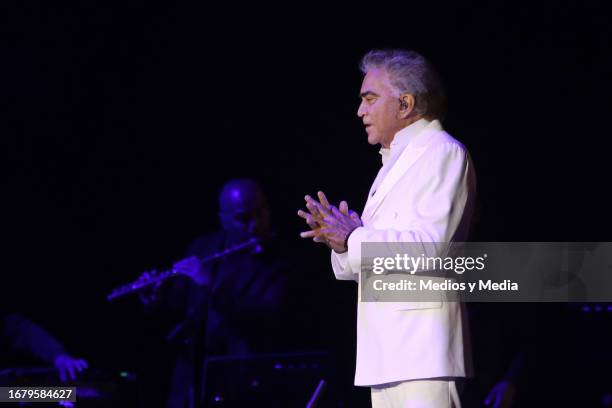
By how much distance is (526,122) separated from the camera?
14.3 feet

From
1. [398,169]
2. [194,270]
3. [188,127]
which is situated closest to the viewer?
[398,169]

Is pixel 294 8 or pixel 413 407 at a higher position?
pixel 294 8

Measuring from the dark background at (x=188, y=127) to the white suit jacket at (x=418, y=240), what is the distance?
6.35 ft

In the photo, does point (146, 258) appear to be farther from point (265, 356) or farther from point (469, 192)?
point (469, 192)

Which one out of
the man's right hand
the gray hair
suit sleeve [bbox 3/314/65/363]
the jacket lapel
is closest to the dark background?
suit sleeve [bbox 3/314/65/363]

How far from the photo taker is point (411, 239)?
2332mm

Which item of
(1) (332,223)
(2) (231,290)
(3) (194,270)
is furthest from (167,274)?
(1) (332,223)

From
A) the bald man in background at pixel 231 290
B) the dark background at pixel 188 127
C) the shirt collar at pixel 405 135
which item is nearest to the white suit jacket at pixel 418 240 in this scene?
the shirt collar at pixel 405 135

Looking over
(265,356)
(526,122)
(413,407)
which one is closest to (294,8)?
(526,122)

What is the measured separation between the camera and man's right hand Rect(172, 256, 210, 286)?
427cm

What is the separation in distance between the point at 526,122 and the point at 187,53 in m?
2.22

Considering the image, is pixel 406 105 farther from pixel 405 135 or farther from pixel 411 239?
pixel 411 239

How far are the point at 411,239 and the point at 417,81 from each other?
2.30 feet

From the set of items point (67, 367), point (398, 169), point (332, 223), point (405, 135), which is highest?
point (405, 135)
